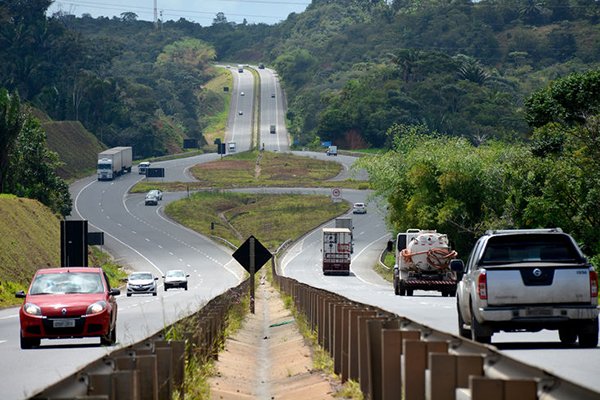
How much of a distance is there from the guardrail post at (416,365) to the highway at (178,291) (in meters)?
1.01

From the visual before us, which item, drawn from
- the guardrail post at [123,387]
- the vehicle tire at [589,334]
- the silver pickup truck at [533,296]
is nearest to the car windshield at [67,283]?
the silver pickup truck at [533,296]

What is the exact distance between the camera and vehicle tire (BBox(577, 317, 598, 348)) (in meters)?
20.7

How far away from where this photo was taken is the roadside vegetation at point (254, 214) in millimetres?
129000

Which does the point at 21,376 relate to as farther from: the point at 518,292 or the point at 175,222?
the point at 175,222

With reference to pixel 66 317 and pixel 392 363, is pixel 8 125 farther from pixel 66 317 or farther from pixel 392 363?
pixel 392 363

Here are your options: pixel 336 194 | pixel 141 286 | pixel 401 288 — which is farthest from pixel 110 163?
pixel 401 288

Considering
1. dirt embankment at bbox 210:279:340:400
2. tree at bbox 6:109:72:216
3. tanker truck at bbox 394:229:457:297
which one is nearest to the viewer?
dirt embankment at bbox 210:279:340:400

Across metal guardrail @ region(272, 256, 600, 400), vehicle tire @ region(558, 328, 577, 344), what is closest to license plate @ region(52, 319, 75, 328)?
metal guardrail @ region(272, 256, 600, 400)

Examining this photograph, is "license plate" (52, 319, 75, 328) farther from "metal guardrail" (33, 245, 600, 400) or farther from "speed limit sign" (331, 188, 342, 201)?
"speed limit sign" (331, 188, 342, 201)

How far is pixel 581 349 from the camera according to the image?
20.9 metres

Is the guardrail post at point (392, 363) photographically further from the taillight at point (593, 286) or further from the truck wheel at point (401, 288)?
the truck wheel at point (401, 288)

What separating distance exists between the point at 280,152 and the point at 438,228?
368 feet

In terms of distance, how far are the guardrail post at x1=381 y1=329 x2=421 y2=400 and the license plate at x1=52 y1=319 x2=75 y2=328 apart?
13336 mm

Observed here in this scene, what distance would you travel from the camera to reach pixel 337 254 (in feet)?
310
